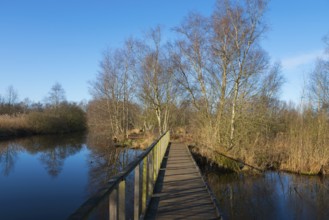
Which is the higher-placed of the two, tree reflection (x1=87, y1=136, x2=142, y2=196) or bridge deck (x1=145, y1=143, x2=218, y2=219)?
bridge deck (x1=145, y1=143, x2=218, y2=219)

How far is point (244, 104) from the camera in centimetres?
1517

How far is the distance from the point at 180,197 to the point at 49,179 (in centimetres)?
933

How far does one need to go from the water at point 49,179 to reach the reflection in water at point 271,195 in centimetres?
488

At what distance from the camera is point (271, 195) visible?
32.9ft

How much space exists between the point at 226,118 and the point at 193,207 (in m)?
9.94

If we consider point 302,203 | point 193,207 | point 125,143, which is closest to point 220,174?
point 302,203

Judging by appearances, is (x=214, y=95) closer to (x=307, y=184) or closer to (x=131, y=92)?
(x=307, y=184)

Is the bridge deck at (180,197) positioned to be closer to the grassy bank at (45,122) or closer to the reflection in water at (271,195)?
the reflection in water at (271,195)

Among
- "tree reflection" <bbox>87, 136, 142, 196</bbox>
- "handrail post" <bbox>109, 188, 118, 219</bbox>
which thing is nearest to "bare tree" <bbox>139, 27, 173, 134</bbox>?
"tree reflection" <bbox>87, 136, 142, 196</bbox>

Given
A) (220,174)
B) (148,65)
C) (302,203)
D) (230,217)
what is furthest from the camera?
(148,65)

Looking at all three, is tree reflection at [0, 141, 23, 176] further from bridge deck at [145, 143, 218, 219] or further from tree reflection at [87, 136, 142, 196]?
bridge deck at [145, 143, 218, 219]

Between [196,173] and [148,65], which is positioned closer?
[196,173]

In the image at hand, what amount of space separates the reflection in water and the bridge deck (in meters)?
1.28

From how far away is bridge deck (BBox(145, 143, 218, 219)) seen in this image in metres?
5.46
